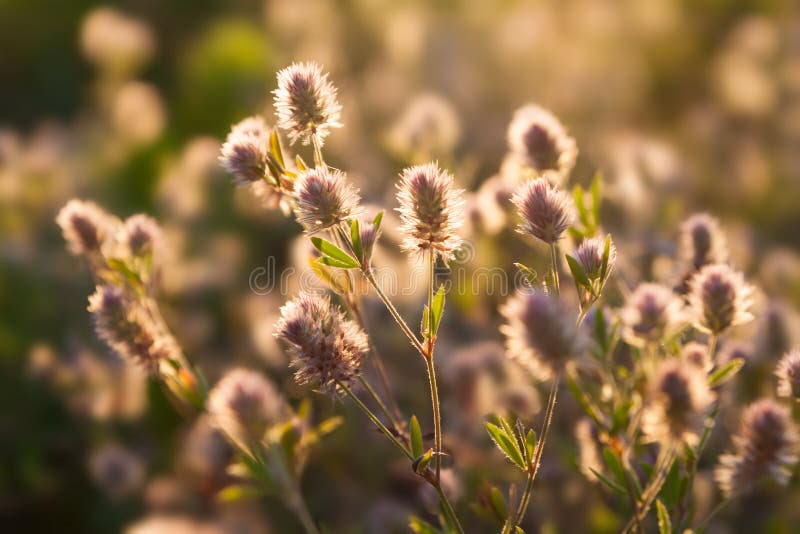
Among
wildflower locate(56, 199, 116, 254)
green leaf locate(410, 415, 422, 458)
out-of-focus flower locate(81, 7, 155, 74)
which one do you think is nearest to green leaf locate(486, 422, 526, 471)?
green leaf locate(410, 415, 422, 458)

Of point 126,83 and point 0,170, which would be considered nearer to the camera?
point 0,170

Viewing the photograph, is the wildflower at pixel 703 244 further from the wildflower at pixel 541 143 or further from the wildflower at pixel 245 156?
the wildflower at pixel 245 156

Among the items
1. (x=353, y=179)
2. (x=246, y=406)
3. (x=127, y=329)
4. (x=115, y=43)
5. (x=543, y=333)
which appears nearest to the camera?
(x=543, y=333)

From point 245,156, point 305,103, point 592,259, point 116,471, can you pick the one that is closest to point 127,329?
point 245,156

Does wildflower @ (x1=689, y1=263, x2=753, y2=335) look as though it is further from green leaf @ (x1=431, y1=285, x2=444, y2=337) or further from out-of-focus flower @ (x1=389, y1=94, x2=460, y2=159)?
out-of-focus flower @ (x1=389, y1=94, x2=460, y2=159)

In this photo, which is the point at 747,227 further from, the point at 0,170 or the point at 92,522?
the point at 0,170

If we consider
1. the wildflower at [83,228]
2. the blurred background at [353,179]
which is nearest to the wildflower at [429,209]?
the blurred background at [353,179]

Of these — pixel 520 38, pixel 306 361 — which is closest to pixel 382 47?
pixel 520 38

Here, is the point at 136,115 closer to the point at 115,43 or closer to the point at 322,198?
the point at 115,43
